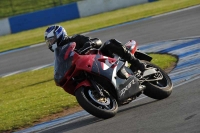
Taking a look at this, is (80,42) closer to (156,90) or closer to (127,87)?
(127,87)

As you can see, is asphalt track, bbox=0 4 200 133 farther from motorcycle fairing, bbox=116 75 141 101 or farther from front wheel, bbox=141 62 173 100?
motorcycle fairing, bbox=116 75 141 101

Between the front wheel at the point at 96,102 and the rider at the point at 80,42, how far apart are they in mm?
689

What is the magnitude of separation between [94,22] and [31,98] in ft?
56.7

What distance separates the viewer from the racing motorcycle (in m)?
7.34

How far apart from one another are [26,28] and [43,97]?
67.7 feet

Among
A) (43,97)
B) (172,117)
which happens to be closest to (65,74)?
(172,117)

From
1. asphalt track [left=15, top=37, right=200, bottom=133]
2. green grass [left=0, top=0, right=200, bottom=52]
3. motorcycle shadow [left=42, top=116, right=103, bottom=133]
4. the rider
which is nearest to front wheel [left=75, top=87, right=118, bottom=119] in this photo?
asphalt track [left=15, top=37, right=200, bottom=133]

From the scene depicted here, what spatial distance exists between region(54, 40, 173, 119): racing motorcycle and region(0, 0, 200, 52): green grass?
1701 cm

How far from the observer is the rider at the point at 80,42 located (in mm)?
7801

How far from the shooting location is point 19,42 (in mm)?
26078

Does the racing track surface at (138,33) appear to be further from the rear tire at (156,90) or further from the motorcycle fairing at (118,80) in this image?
the motorcycle fairing at (118,80)

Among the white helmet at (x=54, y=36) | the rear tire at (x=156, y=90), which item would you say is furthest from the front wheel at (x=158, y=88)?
the white helmet at (x=54, y=36)

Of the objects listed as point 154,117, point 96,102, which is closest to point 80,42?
point 96,102

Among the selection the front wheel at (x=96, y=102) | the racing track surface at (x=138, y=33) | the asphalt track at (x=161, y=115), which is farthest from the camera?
A: the racing track surface at (x=138, y=33)
